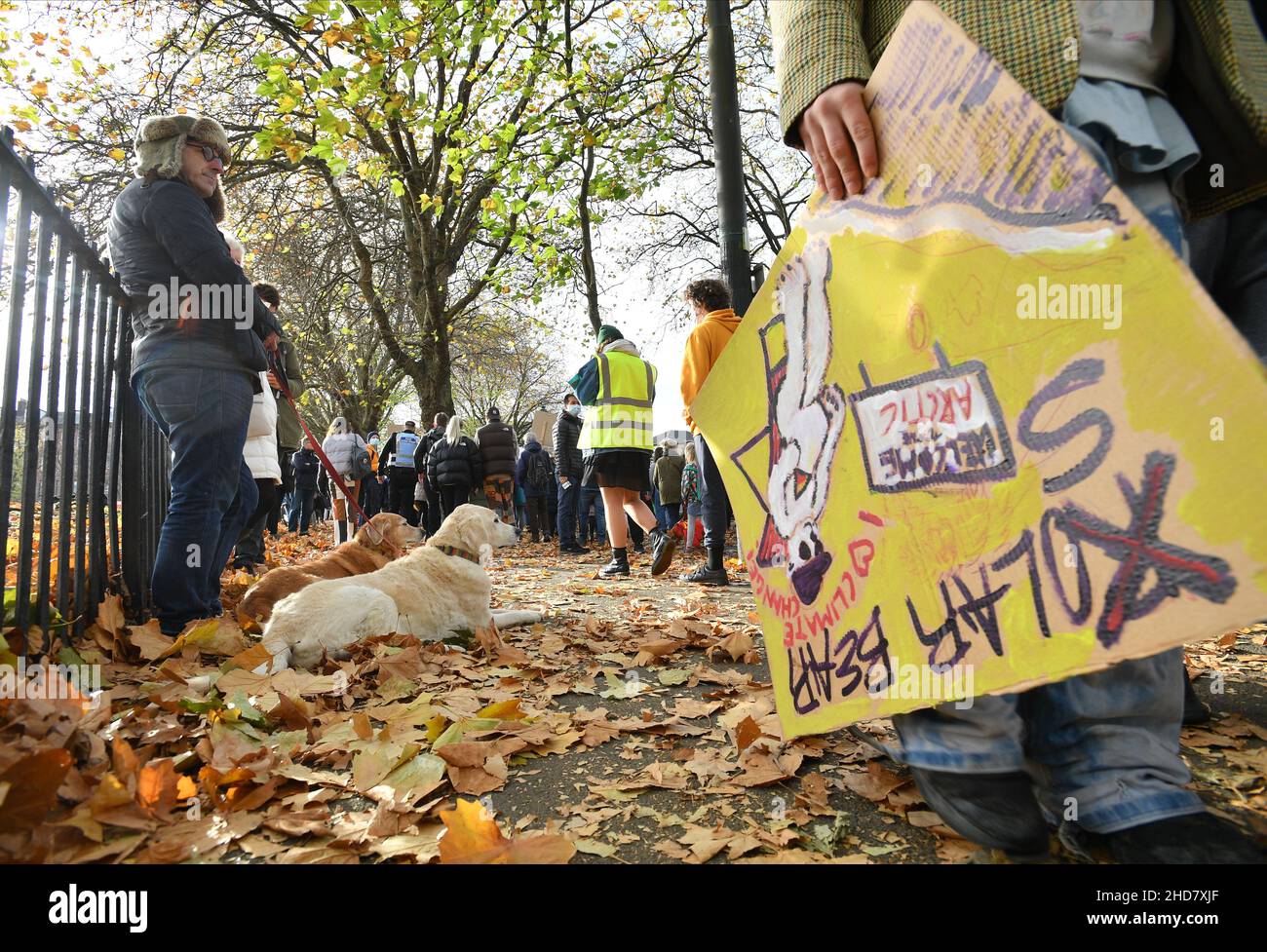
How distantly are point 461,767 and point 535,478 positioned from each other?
37.2 ft

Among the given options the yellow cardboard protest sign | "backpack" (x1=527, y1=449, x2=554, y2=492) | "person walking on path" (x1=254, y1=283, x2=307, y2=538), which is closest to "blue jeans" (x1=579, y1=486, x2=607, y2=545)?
"backpack" (x1=527, y1=449, x2=554, y2=492)

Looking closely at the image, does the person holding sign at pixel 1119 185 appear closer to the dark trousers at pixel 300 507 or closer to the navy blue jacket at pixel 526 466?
the navy blue jacket at pixel 526 466

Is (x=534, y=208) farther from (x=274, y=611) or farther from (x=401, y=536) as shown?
(x=274, y=611)

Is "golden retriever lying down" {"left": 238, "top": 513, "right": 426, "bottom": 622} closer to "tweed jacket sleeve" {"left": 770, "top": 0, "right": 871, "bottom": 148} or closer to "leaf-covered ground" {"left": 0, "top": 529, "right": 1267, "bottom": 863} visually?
"leaf-covered ground" {"left": 0, "top": 529, "right": 1267, "bottom": 863}

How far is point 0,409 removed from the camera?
7.36 feet

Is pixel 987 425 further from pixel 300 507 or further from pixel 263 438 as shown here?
pixel 300 507

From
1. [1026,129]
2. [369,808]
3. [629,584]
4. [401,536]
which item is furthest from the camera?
[629,584]

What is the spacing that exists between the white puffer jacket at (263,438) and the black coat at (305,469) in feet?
30.2

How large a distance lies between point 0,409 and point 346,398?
75.2 feet

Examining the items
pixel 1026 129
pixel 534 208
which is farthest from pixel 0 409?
pixel 534 208

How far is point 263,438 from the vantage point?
5117mm

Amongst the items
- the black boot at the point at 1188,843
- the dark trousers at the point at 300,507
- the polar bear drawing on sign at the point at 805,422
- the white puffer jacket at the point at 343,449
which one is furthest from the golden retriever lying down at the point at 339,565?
the dark trousers at the point at 300,507
